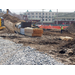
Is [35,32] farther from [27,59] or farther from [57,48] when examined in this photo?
[27,59]

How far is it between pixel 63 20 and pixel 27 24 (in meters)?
39.5

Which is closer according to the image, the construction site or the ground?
the ground

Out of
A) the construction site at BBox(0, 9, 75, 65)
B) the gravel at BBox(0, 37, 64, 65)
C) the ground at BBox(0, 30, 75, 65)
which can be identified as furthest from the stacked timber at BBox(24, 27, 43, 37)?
the gravel at BBox(0, 37, 64, 65)

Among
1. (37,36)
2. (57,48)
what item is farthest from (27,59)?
(37,36)

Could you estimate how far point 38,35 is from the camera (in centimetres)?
1689

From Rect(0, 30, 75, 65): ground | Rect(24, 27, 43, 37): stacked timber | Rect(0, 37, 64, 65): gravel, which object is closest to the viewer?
Rect(0, 37, 64, 65): gravel

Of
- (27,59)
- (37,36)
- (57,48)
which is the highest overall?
(37,36)

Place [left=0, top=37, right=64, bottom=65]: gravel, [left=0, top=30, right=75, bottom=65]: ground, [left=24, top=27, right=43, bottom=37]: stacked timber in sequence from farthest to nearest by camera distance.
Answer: [left=24, top=27, right=43, bottom=37]: stacked timber
[left=0, top=30, right=75, bottom=65]: ground
[left=0, top=37, right=64, bottom=65]: gravel

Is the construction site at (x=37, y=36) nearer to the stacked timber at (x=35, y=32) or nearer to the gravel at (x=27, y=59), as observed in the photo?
the stacked timber at (x=35, y=32)

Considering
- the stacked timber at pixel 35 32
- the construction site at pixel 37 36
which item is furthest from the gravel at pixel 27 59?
the stacked timber at pixel 35 32

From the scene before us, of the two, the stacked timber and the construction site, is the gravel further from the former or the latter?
the stacked timber

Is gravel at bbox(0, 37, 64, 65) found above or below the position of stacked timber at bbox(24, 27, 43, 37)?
below

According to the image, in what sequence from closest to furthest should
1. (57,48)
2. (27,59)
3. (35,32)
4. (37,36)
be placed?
(27,59), (57,48), (35,32), (37,36)

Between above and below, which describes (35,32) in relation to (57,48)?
above
